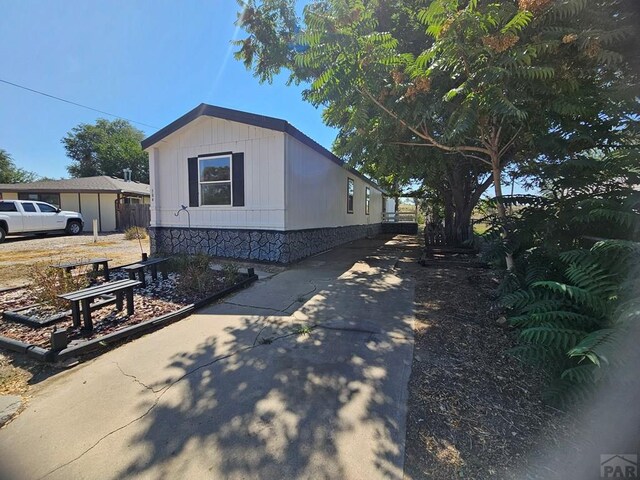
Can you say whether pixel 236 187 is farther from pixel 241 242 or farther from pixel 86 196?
pixel 86 196

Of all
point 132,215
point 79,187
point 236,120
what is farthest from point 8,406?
point 79,187

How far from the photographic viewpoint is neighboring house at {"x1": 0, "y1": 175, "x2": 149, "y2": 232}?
17.7 metres

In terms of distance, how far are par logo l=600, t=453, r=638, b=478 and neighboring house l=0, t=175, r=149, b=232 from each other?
21827mm

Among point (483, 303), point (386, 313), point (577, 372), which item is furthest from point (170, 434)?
point (483, 303)

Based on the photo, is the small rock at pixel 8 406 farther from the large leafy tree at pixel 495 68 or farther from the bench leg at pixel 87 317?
the large leafy tree at pixel 495 68

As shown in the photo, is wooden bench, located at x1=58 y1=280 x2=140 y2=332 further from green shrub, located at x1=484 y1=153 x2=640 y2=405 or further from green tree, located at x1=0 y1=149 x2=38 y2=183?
green tree, located at x1=0 y1=149 x2=38 y2=183

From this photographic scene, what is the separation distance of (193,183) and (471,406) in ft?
27.2

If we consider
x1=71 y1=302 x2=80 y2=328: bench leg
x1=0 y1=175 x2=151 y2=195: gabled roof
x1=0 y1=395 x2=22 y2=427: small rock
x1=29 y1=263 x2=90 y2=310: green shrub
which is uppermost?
x1=0 y1=175 x2=151 y2=195: gabled roof

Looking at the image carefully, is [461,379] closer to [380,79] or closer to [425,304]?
[425,304]

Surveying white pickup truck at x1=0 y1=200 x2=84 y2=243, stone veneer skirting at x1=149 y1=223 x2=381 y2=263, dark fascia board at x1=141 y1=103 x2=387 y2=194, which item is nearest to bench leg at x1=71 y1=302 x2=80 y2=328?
stone veneer skirting at x1=149 y1=223 x2=381 y2=263

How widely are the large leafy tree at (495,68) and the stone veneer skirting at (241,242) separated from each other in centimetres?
366

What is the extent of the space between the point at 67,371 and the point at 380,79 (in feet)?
16.6

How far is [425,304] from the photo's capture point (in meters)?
4.61

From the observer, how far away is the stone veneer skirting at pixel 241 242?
24.7 feet
